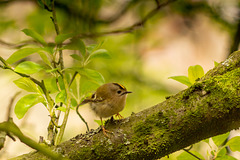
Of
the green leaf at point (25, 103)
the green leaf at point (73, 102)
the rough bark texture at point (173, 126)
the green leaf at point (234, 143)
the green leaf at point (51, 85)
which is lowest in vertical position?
the green leaf at point (234, 143)

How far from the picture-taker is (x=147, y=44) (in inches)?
127

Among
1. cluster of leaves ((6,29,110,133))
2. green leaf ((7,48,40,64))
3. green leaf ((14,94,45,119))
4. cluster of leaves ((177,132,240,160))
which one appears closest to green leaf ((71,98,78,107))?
cluster of leaves ((6,29,110,133))

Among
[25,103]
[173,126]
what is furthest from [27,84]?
[173,126]

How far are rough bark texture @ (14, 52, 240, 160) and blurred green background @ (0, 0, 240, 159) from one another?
0.57 meters

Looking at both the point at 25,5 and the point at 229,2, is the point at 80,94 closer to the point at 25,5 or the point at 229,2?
the point at 25,5


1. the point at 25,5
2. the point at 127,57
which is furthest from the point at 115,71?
the point at 25,5

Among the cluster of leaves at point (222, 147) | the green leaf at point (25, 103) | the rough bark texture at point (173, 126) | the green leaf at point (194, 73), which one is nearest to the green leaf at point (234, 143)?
the cluster of leaves at point (222, 147)

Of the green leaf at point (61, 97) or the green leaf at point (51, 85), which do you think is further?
the green leaf at point (51, 85)

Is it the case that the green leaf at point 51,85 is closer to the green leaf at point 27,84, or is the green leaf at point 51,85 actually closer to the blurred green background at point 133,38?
the green leaf at point 27,84

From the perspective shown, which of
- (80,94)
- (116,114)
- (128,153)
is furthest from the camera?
(116,114)

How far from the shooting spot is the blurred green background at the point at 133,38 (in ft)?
6.75

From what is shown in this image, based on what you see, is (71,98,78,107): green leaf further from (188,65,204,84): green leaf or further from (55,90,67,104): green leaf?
(188,65,204,84): green leaf

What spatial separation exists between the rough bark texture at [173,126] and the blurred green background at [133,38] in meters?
0.57

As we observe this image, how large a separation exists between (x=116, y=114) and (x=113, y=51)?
3.59ft
